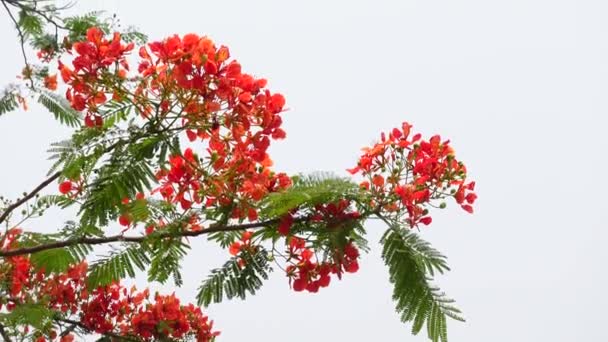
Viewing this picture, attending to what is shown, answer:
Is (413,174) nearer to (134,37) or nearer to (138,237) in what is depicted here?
(138,237)

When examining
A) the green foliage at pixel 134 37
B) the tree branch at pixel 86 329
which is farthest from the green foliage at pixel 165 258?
the green foliage at pixel 134 37

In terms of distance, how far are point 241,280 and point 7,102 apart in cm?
182

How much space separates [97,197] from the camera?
135cm

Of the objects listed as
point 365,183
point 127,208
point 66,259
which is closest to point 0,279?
point 66,259

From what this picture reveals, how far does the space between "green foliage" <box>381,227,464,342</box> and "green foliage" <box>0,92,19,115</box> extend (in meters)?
2.22

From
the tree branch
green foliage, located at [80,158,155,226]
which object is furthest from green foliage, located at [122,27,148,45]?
green foliage, located at [80,158,155,226]

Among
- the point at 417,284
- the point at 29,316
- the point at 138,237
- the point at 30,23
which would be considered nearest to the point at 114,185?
the point at 138,237

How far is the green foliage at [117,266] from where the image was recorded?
5.11 ft

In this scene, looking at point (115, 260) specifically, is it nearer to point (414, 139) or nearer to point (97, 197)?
point (97, 197)

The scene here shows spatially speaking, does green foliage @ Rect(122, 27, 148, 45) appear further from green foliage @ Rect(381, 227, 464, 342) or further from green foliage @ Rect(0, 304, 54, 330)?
green foliage @ Rect(381, 227, 464, 342)

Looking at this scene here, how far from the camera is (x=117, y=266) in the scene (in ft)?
5.13

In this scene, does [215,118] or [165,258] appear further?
[165,258]

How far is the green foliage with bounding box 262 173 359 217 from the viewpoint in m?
1.26

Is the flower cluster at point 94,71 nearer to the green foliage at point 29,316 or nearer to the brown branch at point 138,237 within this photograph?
the brown branch at point 138,237
